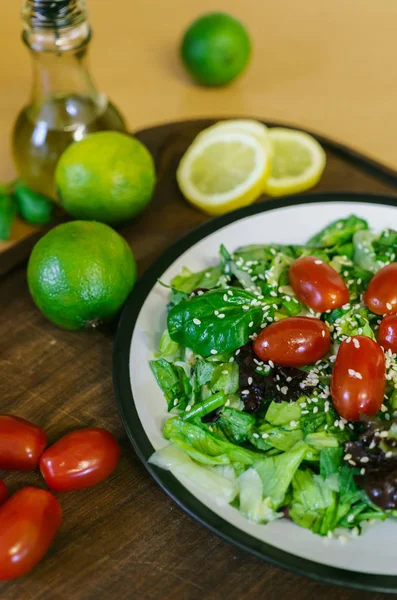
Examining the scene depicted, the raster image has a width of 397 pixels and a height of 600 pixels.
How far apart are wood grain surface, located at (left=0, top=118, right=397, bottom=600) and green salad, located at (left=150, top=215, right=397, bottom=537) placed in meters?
0.12

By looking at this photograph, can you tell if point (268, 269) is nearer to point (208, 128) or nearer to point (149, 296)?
point (149, 296)

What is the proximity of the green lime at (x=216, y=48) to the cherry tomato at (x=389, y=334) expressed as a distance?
1.60 meters

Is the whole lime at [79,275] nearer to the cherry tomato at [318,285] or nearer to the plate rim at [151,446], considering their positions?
the plate rim at [151,446]

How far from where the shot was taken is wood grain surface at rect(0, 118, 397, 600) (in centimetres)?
146

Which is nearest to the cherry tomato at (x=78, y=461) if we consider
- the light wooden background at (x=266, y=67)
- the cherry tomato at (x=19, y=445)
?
the cherry tomato at (x=19, y=445)

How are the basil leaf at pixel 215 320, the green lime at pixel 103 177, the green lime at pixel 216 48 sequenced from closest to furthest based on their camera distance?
the basil leaf at pixel 215 320 < the green lime at pixel 103 177 < the green lime at pixel 216 48

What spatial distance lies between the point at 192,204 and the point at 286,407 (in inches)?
38.0

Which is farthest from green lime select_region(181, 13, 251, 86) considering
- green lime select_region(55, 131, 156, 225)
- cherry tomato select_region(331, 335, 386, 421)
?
cherry tomato select_region(331, 335, 386, 421)

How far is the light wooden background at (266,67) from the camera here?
3025mm

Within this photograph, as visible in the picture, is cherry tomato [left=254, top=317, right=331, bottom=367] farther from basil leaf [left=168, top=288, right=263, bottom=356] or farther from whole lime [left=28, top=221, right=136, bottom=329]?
whole lime [left=28, top=221, right=136, bottom=329]

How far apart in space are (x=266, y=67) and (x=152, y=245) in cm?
142

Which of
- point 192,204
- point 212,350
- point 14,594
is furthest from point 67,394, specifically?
point 192,204

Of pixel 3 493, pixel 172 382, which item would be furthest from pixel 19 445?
pixel 172 382

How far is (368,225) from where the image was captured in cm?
216
